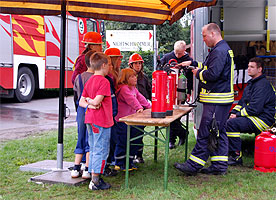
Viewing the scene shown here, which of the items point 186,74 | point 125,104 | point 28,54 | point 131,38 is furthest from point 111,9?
point 28,54

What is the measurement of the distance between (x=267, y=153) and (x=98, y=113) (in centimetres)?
251

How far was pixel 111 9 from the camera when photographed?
605 cm

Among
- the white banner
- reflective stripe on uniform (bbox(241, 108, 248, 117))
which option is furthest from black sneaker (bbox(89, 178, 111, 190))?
the white banner

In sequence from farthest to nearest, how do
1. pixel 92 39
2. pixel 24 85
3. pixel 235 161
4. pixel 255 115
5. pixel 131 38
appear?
pixel 24 85 < pixel 131 38 < pixel 255 115 < pixel 235 161 < pixel 92 39

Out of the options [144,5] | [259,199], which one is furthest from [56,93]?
[259,199]

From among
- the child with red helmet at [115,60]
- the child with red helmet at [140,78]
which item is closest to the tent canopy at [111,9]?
the child with red helmet at [140,78]

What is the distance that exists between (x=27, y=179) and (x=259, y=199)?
2788 mm

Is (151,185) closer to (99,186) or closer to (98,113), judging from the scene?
(99,186)

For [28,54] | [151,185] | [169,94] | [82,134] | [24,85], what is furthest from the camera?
[24,85]

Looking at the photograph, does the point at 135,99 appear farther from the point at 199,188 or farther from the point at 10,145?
the point at 10,145

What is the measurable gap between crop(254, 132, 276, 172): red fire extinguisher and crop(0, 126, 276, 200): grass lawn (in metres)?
0.17

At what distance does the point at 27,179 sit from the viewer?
4594 mm

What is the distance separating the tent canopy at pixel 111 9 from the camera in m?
5.55

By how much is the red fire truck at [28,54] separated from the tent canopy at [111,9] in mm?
5473
